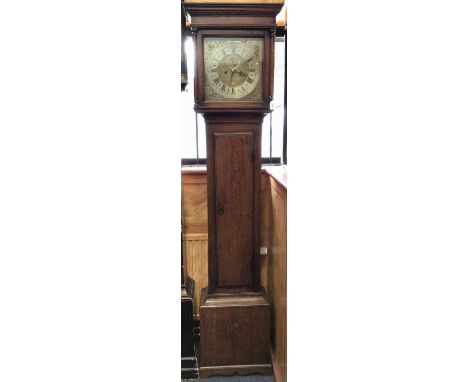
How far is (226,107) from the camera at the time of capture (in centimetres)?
195

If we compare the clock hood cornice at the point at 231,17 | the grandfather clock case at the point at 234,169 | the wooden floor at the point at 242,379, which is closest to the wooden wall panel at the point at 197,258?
the grandfather clock case at the point at 234,169

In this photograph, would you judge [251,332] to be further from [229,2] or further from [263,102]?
[229,2]

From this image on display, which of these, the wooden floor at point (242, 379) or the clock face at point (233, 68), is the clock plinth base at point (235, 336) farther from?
the clock face at point (233, 68)

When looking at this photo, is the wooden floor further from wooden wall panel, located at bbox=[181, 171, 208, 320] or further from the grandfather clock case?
wooden wall panel, located at bbox=[181, 171, 208, 320]

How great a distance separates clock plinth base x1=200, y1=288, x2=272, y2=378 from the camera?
81.3 inches

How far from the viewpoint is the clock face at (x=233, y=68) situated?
1.91 metres

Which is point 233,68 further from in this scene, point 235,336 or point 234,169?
point 235,336

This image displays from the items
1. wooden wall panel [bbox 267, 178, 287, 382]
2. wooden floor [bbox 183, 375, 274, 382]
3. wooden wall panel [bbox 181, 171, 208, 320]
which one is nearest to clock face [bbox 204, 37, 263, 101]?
wooden wall panel [bbox 267, 178, 287, 382]

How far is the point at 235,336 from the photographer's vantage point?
2.07 m

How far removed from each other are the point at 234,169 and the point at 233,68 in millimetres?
402

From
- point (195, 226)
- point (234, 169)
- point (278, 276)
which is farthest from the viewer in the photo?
point (195, 226)

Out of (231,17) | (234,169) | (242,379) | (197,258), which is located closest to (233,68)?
(231,17)

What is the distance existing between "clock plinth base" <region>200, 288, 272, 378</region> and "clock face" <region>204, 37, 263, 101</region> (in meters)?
0.84

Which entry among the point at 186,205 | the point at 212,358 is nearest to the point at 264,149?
the point at 186,205
